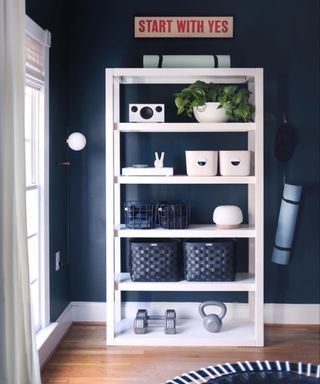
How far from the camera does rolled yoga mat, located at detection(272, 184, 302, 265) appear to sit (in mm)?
3867

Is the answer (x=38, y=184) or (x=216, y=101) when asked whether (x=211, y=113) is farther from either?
(x=38, y=184)

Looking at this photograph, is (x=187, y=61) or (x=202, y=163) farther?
(x=187, y=61)

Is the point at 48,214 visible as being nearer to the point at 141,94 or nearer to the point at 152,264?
the point at 152,264

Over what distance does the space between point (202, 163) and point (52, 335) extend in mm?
1543

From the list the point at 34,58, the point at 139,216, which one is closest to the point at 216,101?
the point at 139,216

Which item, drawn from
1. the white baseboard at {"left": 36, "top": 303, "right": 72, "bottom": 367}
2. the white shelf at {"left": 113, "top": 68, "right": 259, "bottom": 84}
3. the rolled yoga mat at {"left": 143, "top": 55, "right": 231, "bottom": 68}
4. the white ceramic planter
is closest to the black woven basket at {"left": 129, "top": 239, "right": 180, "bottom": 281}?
the white baseboard at {"left": 36, "top": 303, "right": 72, "bottom": 367}

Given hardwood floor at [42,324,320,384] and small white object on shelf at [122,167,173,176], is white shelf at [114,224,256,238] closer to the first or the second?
small white object on shelf at [122,167,173,176]

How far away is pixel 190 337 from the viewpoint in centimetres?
369

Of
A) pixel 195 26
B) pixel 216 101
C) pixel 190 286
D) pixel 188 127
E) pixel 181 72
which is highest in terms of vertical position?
pixel 195 26

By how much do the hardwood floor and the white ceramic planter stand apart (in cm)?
158

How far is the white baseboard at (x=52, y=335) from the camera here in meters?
3.30

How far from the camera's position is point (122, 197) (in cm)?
418

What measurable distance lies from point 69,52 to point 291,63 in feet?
5.68

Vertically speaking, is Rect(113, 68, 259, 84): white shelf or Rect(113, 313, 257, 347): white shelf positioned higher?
Rect(113, 68, 259, 84): white shelf
